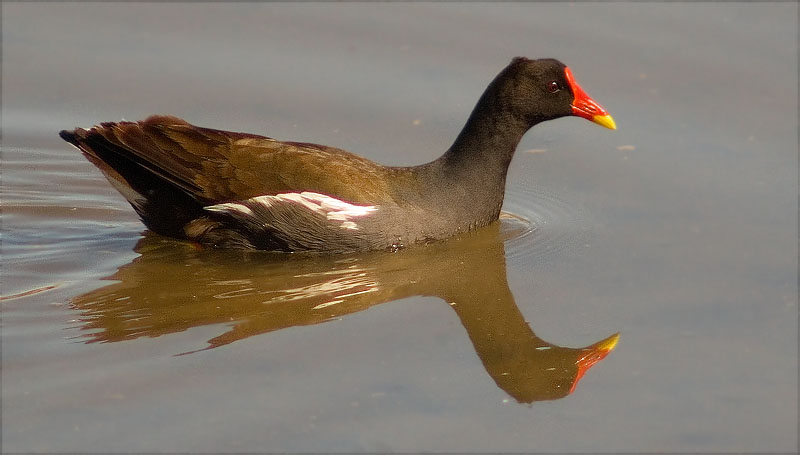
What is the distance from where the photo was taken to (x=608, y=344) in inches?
256

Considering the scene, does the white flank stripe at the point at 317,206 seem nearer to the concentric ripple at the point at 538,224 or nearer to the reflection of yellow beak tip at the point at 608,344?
the concentric ripple at the point at 538,224

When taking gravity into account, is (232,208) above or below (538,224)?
above

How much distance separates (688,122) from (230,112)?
3.24 metres

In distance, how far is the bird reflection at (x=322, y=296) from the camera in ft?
21.0

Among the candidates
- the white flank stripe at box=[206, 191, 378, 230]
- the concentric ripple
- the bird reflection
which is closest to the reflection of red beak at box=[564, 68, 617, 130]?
the concentric ripple

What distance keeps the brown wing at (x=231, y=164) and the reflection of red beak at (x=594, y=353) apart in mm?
1655

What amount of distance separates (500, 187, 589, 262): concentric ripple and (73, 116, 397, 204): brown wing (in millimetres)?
949

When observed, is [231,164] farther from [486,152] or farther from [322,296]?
[486,152]

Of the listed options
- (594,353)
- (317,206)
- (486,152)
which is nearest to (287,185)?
(317,206)

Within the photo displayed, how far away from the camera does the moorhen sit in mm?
7371

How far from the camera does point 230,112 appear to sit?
29.8 feet

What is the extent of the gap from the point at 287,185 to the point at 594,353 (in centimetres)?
207

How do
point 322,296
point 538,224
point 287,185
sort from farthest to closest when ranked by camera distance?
point 538,224
point 287,185
point 322,296

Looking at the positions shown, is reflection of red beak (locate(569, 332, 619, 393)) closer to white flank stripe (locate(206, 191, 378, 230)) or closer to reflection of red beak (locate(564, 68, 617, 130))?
white flank stripe (locate(206, 191, 378, 230))
